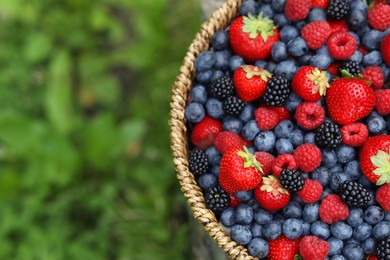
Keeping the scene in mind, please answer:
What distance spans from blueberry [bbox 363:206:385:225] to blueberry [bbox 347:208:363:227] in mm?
17

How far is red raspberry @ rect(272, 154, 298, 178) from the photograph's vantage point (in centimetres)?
142

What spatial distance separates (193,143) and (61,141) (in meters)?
0.95

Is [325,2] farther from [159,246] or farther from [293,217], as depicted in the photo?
[159,246]

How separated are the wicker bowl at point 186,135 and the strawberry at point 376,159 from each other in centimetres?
38

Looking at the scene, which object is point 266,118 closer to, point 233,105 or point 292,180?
point 233,105

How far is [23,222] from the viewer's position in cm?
226

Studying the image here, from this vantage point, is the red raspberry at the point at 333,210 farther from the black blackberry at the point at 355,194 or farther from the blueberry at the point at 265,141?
the blueberry at the point at 265,141

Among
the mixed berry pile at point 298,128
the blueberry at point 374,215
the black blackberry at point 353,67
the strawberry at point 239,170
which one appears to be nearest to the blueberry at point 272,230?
the mixed berry pile at point 298,128

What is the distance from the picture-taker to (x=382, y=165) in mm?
1360

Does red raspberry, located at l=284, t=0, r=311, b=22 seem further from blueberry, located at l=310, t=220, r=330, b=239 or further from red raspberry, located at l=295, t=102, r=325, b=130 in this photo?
blueberry, located at l=310, t=220, r=330, b=239

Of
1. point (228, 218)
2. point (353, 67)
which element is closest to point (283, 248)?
point (228, 218)

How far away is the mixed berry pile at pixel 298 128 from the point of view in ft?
4.53

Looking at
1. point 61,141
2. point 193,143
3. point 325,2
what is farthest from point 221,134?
point 61,141

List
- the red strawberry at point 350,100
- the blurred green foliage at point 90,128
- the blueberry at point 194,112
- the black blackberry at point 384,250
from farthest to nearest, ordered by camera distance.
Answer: the blurred green foliage at point 90,128 < the blueberry at point 194,112 < the red strawberry at point 350,100 < the black blackberry at point 384,250
